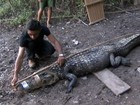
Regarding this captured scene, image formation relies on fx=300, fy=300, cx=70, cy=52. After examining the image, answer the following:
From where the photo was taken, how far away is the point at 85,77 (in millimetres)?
5395

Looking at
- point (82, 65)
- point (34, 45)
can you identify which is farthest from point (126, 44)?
point (34, 45)

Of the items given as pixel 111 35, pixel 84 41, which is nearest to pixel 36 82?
pixel 84 41

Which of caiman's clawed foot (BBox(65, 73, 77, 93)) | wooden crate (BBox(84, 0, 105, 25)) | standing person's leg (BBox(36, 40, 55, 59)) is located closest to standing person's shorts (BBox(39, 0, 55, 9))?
wooden crate (BBox(84, 0, 105, 25))

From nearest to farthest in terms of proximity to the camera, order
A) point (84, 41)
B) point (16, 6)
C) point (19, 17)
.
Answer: point (84, 41), point (19, 17), point (16, 6)

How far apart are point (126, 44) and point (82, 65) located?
109 cm

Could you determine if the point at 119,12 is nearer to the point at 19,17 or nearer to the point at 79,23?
the point at 79,23

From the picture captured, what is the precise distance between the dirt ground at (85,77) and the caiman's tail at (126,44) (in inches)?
4.4

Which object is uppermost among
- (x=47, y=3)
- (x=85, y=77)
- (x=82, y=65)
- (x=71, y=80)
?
(x=47, y=3)

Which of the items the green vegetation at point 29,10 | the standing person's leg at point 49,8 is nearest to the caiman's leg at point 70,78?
the standing person's leg at point 49,8

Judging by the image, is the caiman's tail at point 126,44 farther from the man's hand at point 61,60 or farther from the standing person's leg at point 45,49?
the standing person's leg at point 45,49

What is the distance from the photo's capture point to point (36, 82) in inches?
199

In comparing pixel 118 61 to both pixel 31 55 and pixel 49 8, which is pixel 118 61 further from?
pixel 49 8

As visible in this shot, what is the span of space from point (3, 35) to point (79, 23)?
1.95 m

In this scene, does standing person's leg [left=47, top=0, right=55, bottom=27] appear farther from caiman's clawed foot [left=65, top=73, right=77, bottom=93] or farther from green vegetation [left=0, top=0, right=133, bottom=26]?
caiman's clawed foot [left=65, top=73, right=77, bottom=93]
